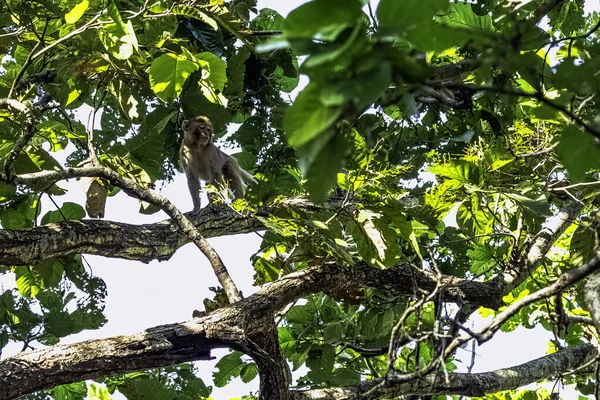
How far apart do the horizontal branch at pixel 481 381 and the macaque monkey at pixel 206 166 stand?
3851 millimetres

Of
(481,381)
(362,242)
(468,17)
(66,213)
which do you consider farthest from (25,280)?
(468,17)

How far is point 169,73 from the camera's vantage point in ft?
12.5

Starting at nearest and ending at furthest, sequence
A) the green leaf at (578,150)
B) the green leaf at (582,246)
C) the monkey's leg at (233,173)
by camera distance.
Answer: the green leaf at (578,150)
the green leaf at (582,246)
the monkey's leg at (233,173)

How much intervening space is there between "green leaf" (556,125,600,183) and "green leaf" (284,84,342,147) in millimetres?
495

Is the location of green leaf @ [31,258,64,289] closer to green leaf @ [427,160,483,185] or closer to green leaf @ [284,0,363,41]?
green leaf @ [427,160,483,185]

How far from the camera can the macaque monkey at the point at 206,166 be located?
7465 mm

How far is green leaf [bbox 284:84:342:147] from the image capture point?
97 cm

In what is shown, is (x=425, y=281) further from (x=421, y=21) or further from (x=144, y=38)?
(x=421, y=21)

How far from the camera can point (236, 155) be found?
6.55 meters

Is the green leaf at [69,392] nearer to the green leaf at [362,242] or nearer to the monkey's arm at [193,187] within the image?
the green leaf at [362,242]

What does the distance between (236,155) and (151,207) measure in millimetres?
1691

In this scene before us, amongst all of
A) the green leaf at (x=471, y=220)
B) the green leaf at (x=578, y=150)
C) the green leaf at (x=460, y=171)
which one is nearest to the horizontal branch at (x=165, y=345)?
the green leaf at (x=471, y=220)

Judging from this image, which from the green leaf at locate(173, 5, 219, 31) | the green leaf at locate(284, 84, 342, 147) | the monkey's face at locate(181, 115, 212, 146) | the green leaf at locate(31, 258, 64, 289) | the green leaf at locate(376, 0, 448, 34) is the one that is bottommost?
the green leaf at locate(284, 84, 342, 147)

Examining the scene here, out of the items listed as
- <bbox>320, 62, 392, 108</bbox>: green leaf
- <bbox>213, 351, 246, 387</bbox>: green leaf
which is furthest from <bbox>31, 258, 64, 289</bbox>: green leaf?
<bbox>320, 62, 392, 108</bbox>: green leaf
